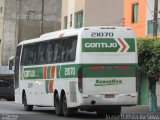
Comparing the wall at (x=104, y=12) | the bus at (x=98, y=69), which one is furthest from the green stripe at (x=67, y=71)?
the wall at (x=104, y=12)

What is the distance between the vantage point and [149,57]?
2550 cm

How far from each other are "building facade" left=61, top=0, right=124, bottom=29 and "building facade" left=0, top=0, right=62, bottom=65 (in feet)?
51.9

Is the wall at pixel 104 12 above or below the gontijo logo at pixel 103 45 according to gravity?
above

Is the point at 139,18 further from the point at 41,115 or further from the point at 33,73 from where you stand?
the point at 41,115

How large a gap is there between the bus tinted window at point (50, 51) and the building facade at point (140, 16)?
1195 centimetres

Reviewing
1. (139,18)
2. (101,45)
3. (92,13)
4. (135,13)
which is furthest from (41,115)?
(92,13)

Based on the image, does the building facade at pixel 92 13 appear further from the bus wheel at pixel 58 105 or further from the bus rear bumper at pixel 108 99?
the bus rear bumper at pixel 108 99

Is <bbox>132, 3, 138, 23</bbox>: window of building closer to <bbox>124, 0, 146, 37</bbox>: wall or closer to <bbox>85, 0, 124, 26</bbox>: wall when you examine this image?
<bbox>124, 0, 146, 37</bbox>: wall

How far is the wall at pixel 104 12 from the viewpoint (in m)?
45.2

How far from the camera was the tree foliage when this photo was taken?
25031 mm

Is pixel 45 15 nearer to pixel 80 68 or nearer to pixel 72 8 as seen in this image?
pixel 72 8

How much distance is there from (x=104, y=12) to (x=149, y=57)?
2327cm

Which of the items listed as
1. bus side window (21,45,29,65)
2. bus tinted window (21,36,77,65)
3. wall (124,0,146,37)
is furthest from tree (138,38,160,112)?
wall (124,0,146,37)

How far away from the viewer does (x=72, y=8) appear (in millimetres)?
54875
